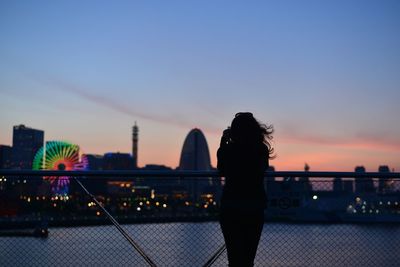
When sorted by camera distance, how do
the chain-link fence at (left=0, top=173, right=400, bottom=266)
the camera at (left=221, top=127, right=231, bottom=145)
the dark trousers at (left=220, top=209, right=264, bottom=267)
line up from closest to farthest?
1. the dark trousers at (left=220, top=209, right=264, bottom=267)
2. the camera at (left=221, top=127, right=231, bottom=145)
3. the chain-link fence at (left=0, top=173, right=400, bottom=266)

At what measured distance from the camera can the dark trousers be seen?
3232mm

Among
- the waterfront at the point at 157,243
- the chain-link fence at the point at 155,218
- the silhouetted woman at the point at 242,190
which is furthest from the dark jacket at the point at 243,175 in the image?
the waterfront at the point at 157,243

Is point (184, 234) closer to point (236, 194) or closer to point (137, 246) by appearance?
point (137, 246)

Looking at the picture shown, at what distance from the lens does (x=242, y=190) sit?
10.7 ft

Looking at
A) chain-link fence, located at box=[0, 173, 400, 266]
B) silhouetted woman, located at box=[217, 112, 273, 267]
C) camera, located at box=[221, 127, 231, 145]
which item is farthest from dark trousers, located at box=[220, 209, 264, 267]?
chain-link fence, located at box=[0, 173, 400, 266]

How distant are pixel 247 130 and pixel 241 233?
26.7 inches

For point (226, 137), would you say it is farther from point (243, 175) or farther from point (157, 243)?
point (157, 243)

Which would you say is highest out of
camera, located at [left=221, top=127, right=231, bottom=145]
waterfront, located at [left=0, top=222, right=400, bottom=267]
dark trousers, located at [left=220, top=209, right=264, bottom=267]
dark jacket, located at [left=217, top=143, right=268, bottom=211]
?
camera, located at [left=221, top=127, right=231, bottom=145]

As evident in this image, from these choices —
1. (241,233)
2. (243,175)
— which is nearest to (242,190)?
(243,175)

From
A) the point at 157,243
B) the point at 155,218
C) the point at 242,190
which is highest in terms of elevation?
the point at 242,190

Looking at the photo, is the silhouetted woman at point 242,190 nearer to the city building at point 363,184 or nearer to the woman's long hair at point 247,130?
the woman's long hair at point 247,130

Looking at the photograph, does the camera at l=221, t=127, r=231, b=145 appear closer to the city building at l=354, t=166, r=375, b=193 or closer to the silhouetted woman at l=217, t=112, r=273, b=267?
the silhouetted woman at l=217, t=112, r=273, b=267

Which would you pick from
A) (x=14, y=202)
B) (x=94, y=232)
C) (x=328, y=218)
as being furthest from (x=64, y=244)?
(x=328, y=218)

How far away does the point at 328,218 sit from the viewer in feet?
20.3
